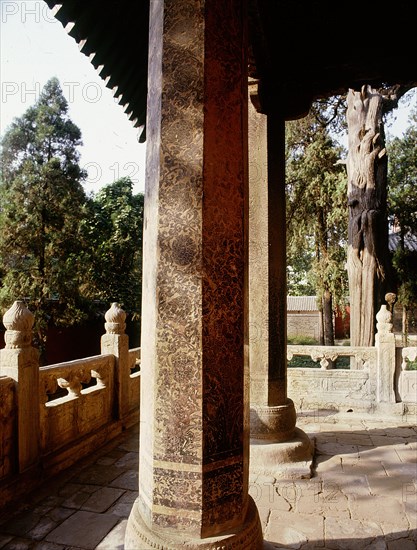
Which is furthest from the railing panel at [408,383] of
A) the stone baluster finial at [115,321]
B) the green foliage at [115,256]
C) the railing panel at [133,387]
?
the green foliage at [115,256]

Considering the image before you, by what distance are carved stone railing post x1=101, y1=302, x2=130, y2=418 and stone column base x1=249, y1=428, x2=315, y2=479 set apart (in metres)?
2.28

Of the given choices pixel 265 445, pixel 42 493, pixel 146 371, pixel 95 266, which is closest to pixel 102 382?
pixel 42 493

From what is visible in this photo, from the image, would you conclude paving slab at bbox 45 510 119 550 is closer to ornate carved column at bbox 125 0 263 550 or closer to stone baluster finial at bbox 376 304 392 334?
ornate carved column at bbox 125 0 263 550

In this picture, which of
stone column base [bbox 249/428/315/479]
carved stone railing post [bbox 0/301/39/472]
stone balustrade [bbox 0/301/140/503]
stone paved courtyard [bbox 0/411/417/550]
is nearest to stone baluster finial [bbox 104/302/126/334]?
stone balustrade [bbox 0/301/140/503]

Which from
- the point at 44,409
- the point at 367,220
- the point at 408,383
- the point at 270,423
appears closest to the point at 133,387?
the point at 44,409

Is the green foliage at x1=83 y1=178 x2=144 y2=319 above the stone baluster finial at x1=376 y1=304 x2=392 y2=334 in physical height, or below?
above

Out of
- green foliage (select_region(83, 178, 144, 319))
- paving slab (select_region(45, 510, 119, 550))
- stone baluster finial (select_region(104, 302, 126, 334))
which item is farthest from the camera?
green foliage (select_region(83, 178, 144, 319))

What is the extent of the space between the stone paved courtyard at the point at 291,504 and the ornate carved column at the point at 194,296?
4.13 feet

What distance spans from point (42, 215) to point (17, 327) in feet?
37.5

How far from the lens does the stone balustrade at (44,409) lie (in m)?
3.69

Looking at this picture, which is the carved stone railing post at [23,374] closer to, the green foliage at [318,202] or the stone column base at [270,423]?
the stone column base at [270,423]

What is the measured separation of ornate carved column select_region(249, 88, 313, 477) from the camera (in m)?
4.29

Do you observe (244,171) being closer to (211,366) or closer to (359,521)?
(211,366)

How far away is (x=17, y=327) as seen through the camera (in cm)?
385
